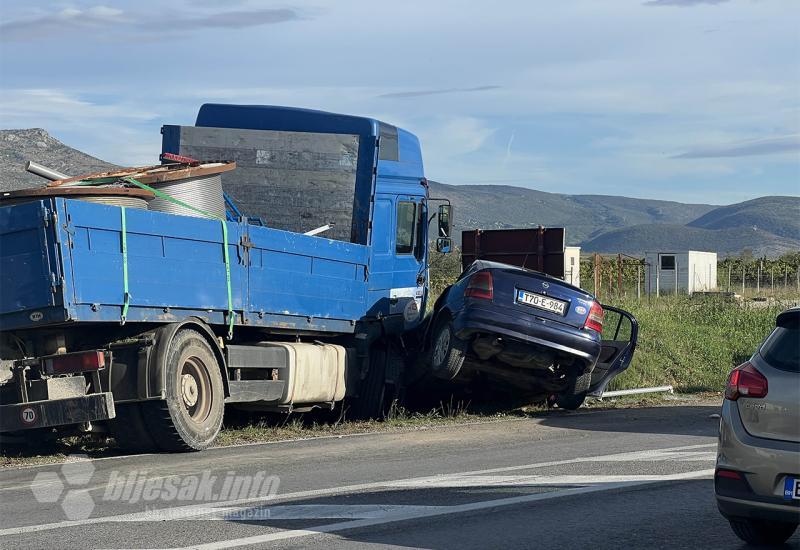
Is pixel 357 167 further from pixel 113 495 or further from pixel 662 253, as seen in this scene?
pixel 662 253

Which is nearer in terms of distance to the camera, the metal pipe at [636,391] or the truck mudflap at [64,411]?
the truck mudflap at [64,411]

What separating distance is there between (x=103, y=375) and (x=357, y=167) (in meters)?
5.52

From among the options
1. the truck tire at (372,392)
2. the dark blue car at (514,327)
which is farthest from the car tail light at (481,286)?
the truck tire at (372,392)

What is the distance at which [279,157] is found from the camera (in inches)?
566

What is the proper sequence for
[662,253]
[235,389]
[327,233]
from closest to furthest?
1. [235,389]
2. [327,233]
3. [662,253]

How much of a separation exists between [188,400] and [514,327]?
377 centimetres

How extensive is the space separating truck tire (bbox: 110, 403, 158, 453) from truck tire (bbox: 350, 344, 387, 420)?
459 centimetres

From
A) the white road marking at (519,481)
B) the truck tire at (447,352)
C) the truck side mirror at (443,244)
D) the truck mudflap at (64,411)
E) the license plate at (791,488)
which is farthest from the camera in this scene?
the truck side mirror at (443,244)

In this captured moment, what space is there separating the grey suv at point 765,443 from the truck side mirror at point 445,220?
32.6 ft

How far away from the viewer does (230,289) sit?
37.6ft

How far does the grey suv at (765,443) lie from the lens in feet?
19.1

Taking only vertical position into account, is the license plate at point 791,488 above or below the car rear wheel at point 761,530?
above

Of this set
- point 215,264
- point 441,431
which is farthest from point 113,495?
point 441,431

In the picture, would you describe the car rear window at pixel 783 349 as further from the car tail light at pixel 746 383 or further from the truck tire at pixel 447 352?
the truck tire at pixel 447 352
